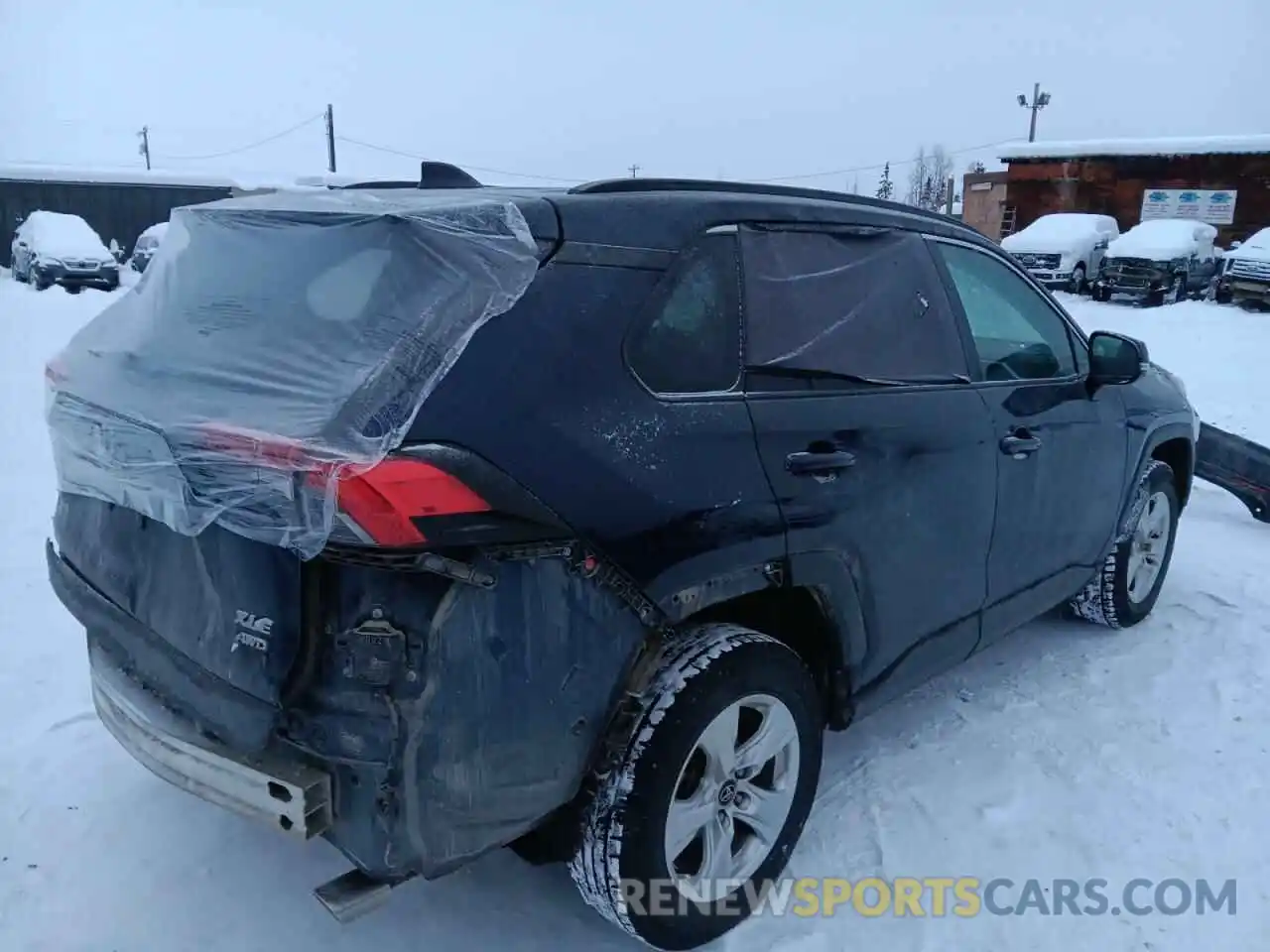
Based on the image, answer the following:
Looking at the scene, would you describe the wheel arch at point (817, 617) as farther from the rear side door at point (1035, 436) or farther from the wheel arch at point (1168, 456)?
the wheel arch at point (1168, 456)

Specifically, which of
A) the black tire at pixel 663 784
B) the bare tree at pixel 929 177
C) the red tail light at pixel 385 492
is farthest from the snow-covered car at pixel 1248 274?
the bare tree at pixel 929 177

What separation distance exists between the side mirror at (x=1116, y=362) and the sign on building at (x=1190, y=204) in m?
27.1

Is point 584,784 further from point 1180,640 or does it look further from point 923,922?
point 1180,640

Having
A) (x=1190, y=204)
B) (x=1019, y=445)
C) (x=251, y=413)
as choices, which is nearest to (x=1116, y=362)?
(x=1019, y=445)

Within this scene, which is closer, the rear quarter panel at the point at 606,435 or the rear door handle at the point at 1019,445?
the rear quarter panel at the point at 606,435

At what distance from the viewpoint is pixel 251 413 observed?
1980 millimetres

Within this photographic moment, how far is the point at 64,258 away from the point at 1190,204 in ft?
90.9

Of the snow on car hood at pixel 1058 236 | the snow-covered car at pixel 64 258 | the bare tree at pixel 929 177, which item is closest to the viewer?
the snow-covered car at pixel 64 258

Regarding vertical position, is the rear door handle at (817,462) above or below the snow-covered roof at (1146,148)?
below

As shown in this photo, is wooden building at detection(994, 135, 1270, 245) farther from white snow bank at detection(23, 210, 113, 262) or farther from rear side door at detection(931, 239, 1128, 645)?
rear side door at detection(931, 239, 1128, 645)

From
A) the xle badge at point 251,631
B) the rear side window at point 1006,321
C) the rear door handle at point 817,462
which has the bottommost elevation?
the xle badge at point 251,631

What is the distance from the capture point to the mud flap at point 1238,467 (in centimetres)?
609

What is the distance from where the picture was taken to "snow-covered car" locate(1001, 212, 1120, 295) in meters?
20.6

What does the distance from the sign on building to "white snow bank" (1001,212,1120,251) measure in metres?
6.56
